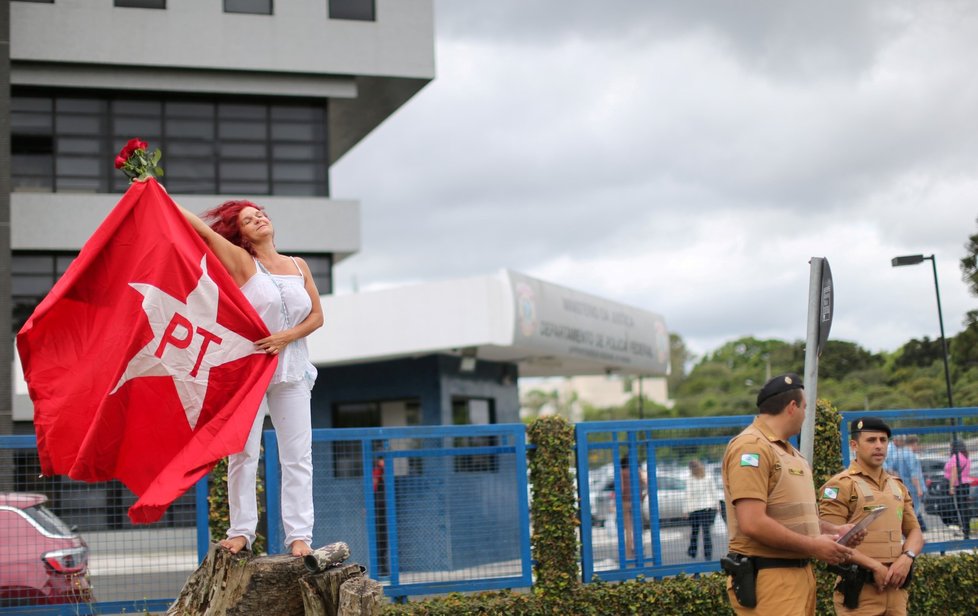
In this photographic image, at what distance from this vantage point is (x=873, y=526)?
290 inches

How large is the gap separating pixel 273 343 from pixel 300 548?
112 centimetres

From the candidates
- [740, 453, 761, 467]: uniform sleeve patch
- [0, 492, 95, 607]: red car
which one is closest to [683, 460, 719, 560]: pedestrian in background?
[740, 453, 761, 467]: uniform sleeve patch

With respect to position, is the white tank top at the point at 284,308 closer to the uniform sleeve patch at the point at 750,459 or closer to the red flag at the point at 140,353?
the red flag at the point at 140,353

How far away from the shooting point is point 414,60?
27891 millimetres

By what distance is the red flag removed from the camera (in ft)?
20.7

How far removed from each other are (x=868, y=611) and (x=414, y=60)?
22559 mm

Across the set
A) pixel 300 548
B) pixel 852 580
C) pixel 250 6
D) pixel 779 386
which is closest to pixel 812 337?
pixel 779 386

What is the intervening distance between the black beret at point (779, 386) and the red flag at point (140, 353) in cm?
265

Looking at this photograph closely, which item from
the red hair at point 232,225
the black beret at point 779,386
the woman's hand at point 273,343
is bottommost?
the black beret at point 779,386

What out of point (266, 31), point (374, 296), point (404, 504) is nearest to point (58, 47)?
point (266, 31)

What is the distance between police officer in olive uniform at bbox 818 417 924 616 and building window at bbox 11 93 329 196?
2261 centimetres

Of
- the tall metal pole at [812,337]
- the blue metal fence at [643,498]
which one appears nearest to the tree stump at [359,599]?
the tall metal pole at [812,337]

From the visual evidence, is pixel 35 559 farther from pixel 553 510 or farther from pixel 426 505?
pixel 553 510

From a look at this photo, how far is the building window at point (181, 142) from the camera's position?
89.7 feet
